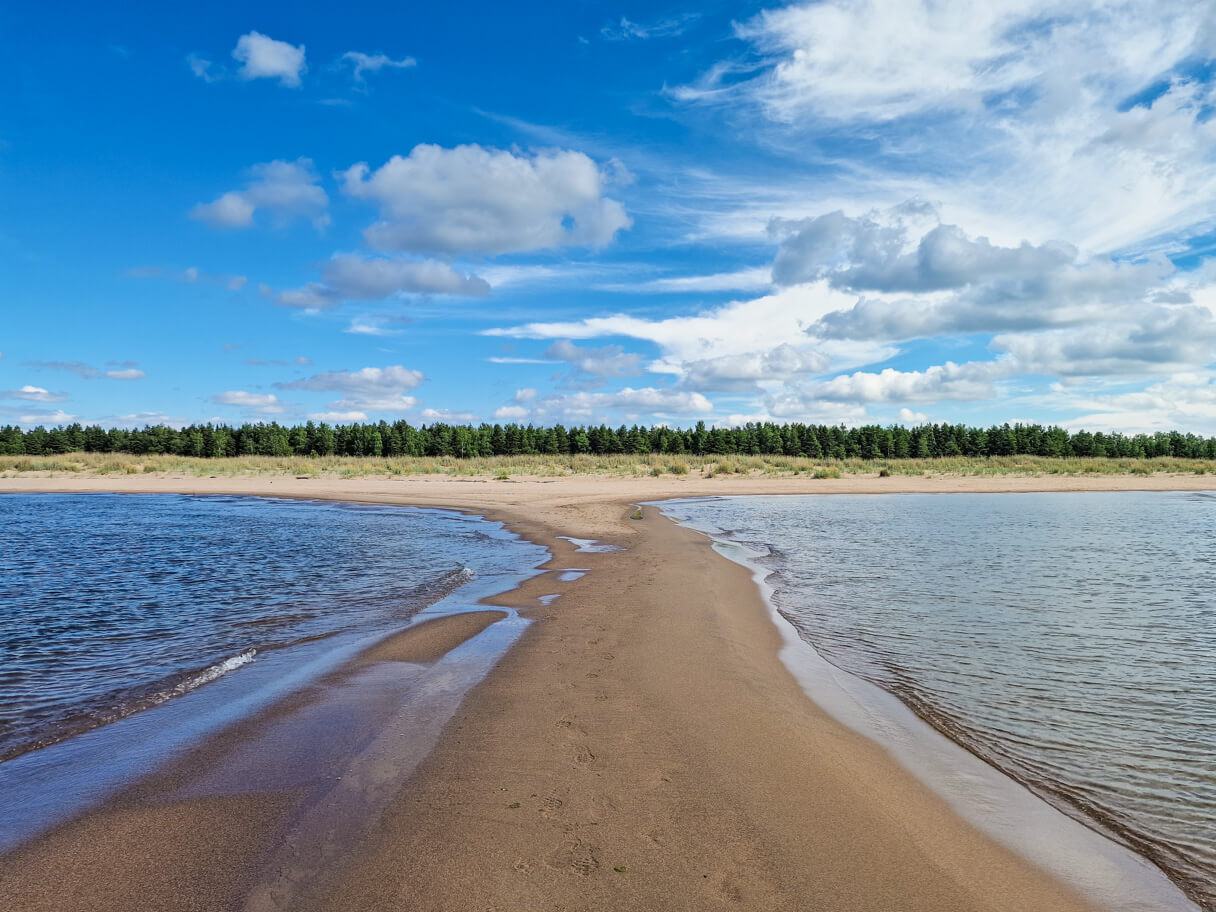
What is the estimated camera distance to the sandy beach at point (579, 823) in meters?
3.53

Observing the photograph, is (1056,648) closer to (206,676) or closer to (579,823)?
(579,823)

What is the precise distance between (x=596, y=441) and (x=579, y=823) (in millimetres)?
99094

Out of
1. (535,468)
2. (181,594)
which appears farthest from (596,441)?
(181,594)

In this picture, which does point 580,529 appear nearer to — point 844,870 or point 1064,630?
point 1064,630

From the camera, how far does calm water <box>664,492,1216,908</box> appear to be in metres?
4.86

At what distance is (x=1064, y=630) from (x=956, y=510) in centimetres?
2264

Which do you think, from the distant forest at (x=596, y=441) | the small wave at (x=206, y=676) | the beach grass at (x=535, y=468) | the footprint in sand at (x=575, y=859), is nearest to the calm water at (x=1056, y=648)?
the footprint in sand at (x=575, y=859)

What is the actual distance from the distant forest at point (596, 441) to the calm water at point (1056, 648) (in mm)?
80574

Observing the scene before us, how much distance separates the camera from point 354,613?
1087cm

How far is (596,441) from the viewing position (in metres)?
103

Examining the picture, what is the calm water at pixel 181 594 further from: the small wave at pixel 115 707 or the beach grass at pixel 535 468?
the beach grass at pixel 535 468

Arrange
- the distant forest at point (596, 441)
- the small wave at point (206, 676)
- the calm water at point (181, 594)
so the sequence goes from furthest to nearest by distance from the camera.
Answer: the distant forest at point (596, 441), the calm water at point (181, 594), the small wave at point (206, 676)

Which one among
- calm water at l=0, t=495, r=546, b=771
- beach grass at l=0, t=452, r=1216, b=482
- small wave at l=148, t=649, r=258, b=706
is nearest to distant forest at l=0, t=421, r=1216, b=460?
beach grass at l=0, t=452, r=1216, b=482

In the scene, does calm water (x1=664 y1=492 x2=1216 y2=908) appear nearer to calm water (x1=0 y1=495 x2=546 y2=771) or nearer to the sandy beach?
the sandy beach
